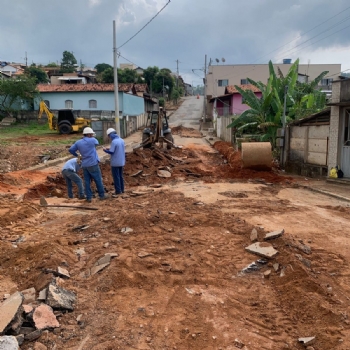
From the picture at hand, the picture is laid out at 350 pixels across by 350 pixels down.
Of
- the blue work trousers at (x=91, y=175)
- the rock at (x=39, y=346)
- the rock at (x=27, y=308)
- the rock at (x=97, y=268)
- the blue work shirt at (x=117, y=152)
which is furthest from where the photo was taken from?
the blue work shirt at (x=117, y=152)

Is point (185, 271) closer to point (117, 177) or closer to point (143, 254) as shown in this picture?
point (143, 254)

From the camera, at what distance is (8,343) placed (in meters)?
2.94

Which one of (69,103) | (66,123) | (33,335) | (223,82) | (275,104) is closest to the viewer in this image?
(33,335)

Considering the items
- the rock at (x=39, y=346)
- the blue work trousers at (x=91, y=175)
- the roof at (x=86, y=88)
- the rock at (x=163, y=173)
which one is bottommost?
the rock at (x=163, y=173)

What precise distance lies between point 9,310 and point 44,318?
0.33 m

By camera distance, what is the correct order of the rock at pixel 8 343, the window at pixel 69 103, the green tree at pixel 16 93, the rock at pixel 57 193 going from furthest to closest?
the window at pixel 69 103
the green tree at pixel 16 93
the rock at pixel 57 193
the rock at pixel 8 343

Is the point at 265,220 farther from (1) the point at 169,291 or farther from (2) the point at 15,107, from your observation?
(2) the point at 15,107

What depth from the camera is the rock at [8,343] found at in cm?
291

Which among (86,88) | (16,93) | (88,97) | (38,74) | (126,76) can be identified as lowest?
(88,97)

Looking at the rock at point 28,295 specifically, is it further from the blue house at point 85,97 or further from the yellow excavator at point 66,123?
the blue house at point 85,97

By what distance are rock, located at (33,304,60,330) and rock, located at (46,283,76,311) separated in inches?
4.6

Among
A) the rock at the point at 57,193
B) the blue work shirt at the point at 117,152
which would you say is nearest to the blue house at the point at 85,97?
the rock at the point at 57,193

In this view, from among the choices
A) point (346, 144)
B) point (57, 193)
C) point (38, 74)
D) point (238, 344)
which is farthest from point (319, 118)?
point (38, 74)

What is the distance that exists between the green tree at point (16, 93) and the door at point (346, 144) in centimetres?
3249
